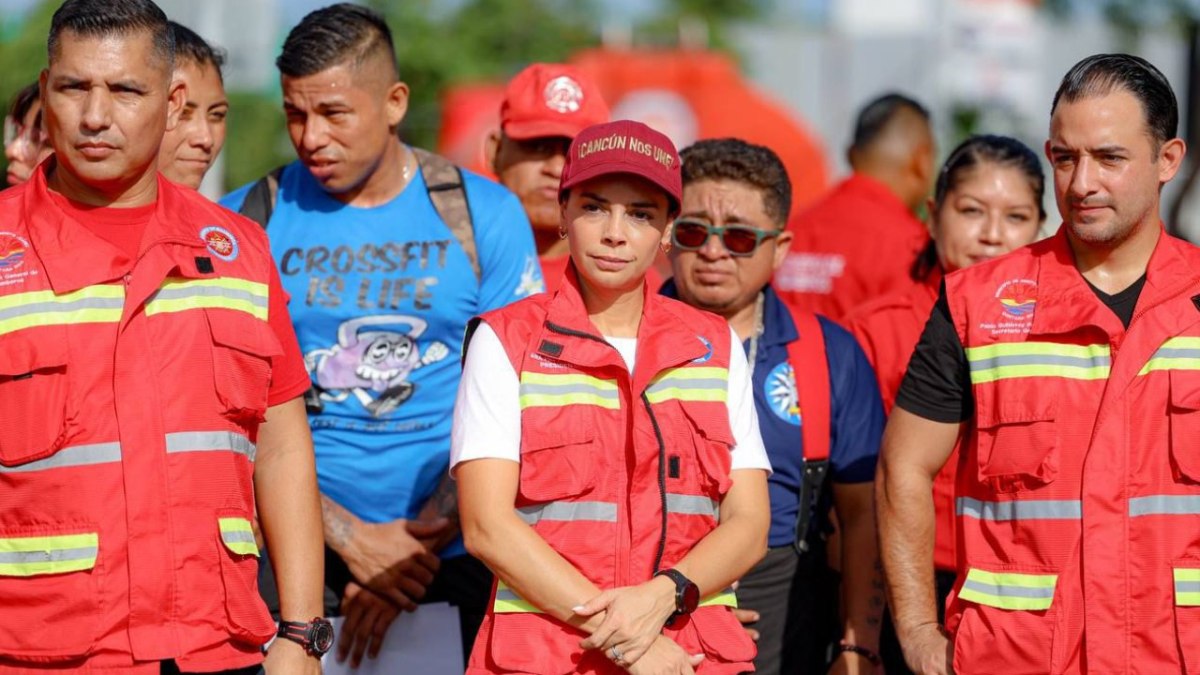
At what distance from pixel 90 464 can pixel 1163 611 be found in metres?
2.62

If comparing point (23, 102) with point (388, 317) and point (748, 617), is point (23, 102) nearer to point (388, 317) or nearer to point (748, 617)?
point (388, 317)

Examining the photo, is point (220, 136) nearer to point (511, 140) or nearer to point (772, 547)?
point (511, 140)

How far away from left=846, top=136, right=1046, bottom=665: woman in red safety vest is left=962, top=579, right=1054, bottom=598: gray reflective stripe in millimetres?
1533

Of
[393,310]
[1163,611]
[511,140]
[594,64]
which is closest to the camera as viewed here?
[1163,611]

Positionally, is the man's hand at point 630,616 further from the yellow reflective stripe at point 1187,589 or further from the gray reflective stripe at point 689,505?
the yellow reflective stripe at point 1187,589

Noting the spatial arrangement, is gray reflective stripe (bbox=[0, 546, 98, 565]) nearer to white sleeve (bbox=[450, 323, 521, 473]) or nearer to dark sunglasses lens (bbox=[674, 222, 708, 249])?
white sleeve (bbox=[450, 323, 521, 473])

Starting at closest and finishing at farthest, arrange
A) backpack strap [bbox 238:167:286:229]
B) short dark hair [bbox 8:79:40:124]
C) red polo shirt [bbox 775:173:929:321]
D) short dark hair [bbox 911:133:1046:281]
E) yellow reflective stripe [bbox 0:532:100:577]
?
yellow reflective stripe [bbox 0:532:100:577] < backpack strap [bbox 238:167:286:229] < short dark hair [bbox 8:79:40:124] < short dark hair [bbox 911:133:1046:281] < red polo shirt [bbox 775:173:929:321]

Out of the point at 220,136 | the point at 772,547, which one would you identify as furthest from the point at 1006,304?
the point at 220,136

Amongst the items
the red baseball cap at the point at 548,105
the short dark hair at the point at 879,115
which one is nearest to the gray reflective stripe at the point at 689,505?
the red baseball cap at the point at 548,105

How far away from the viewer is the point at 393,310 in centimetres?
494

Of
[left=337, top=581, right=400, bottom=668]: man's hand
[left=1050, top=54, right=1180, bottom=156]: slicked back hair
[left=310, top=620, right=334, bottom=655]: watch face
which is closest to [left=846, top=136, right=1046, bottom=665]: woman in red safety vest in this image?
[left=1050, top=54, right=1180, bottom=156]: slicked back hair

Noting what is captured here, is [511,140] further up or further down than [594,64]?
further down

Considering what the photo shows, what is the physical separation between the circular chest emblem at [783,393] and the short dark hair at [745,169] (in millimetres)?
537

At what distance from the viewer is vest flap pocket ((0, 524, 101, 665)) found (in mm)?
3473
